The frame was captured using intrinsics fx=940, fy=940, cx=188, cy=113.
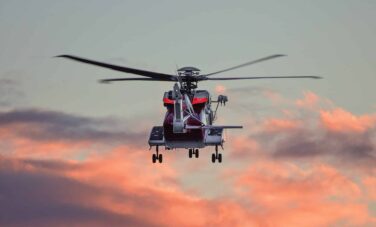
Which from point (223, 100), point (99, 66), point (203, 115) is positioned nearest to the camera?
point (99, 66)

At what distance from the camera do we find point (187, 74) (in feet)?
401

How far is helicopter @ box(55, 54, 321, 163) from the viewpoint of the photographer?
373 ft

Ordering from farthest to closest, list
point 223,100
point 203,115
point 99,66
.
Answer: point 223,100, point 203,115, point 99,66

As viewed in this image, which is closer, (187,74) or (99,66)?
(99,66)

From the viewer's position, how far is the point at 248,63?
378 feet

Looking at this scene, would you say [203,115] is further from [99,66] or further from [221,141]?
[99,66]

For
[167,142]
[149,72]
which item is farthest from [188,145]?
[149,72]

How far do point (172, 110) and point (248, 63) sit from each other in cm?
1110

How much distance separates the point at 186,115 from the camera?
117 m

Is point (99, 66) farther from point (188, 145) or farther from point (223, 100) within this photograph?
point (223, 100)

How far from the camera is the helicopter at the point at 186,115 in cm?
11369

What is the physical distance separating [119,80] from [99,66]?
19.4 feet

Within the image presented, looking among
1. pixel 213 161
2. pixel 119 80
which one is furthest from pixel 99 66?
pixel 213 161

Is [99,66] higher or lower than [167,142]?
higher
